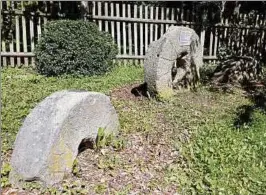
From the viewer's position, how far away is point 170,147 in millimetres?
4496

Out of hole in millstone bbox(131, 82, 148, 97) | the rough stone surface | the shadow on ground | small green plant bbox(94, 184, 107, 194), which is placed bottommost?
small green plant bbox(94, 184, 107, 194)

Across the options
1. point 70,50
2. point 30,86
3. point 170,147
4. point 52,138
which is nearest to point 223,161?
point 170,147

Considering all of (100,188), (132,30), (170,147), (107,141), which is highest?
(132,30)

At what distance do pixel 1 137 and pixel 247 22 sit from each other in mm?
8992

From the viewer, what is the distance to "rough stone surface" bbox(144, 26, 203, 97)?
229 inches

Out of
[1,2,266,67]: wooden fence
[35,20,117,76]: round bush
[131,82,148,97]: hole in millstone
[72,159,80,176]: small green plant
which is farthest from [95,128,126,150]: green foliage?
[1,2,266,67]: wooden fence

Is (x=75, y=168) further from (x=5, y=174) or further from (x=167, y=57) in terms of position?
(x=167, y=57)

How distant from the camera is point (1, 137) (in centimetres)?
441

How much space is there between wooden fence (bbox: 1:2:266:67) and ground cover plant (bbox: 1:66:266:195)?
248 centimetres

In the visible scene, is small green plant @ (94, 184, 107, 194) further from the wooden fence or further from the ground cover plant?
the wooden fence

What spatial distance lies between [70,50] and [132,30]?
278cm

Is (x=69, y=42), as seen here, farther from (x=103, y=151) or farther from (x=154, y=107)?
(x=103, y=151)

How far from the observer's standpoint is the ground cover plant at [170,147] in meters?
3.75

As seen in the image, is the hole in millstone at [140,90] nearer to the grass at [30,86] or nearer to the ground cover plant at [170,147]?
the ground cover plant at [170,147]
